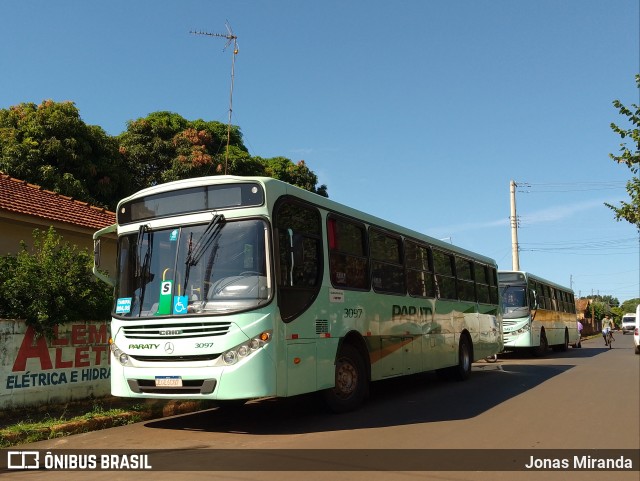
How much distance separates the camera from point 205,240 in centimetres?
732

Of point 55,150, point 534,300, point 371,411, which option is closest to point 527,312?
point 534,300

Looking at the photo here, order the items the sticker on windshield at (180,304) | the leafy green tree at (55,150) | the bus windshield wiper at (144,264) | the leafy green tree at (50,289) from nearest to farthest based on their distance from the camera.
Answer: the sticker on windshield at (180,304) < the bus windshield wiper at (144,264) < the leafy green tree at (50,289) < the leafy green tree at (55,150)

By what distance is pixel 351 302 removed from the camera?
8.82 metres

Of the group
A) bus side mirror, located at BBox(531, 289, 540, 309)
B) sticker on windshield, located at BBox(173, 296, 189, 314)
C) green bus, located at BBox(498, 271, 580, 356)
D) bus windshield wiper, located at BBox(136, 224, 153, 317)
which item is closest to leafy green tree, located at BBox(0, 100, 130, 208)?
bus windshield wiper, located at BBox(136, 224, 153, 317)

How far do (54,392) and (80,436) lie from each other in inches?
84.2

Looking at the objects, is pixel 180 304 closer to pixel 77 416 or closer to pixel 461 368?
pixel 77 416

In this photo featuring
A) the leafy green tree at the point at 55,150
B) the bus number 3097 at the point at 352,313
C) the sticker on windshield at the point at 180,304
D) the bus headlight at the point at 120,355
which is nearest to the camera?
the sticker on windshield at the point at 180,304

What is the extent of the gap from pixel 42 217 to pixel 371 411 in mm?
8871

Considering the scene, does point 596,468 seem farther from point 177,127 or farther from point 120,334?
point 177,127

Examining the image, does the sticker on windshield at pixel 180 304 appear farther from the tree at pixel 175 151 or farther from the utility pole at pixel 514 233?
the utility pole at pixel 514 233

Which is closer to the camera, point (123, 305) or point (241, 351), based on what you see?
point (241, 351)

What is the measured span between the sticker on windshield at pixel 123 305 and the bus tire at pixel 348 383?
2.99 meters

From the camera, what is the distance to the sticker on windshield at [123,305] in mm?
7645

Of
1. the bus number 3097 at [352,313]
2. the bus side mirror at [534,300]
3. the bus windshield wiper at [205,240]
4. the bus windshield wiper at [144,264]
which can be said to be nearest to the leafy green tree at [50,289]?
the bus windshield wiper at [144,264]
